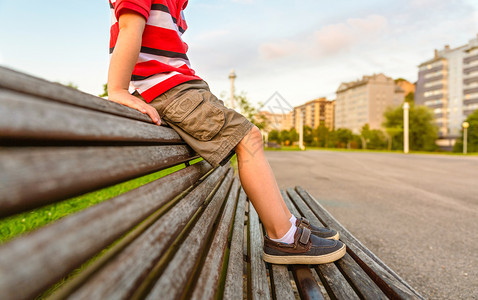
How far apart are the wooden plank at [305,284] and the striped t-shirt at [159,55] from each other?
43.6 inches

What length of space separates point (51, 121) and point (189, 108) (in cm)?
85

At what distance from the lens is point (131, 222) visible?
2.28 feet

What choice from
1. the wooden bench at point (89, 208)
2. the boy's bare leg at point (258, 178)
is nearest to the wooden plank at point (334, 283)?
the wooden bench at point (89, 208)

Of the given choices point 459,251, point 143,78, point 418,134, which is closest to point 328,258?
point 143,78

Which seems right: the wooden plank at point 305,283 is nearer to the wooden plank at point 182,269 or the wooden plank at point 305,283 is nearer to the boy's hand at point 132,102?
the wooden plank at point 182,269

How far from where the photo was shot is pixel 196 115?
1.33 metres

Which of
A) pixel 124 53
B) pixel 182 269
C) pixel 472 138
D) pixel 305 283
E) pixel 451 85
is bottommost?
pixel 305 283

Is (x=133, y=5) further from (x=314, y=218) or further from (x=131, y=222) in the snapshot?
(x=314, y=218)

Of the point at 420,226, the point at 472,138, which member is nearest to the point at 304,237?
the point at 420,226

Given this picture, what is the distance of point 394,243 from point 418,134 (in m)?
53.2

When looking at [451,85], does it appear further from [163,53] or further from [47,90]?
[47,90]

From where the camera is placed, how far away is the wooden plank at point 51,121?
1.47 feet

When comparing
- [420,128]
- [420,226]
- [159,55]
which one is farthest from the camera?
[420,128]

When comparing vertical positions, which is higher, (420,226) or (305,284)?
(305,284)
